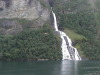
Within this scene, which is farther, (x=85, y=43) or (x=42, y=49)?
(x=85, y=43)

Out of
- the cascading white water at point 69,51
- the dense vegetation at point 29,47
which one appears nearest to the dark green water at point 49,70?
the dense vegetation at point 29,47

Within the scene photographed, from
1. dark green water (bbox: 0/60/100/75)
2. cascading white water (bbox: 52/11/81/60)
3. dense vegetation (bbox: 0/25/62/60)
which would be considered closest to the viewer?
dark green water (bbox: 0/60/100/75)

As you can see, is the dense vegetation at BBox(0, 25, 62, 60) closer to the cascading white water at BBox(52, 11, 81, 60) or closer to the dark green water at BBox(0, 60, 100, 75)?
the cascading white water at BBox(52, 11, 81, 60)

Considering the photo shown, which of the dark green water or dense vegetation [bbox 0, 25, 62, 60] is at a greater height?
dense vegetation [bbox 0, 25, 62, 60]

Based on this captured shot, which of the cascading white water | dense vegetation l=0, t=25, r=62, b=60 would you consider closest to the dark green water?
dense vegetation l=0, t=25, r=62, b=60

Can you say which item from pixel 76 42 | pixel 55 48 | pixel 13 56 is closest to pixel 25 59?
pixel 13 56

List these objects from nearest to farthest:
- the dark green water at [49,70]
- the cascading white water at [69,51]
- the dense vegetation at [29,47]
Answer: the dark green water at [49,70] < the dense vegetation at [29,47] < the cascading white water at [69,51]

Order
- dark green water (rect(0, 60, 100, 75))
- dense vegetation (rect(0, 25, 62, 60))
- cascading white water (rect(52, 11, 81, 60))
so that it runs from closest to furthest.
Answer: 1. dark green water (rect(0, 60, 100, 75))
2. dense vegetation (rect(0, 25, 62, 60))
3. cascading white water (rect(52, 11, 81, 60))

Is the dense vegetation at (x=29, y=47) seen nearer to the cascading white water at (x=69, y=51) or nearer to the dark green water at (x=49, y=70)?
the cascading white water at (x=69, y=51)

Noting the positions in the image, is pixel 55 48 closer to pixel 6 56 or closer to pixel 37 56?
pixel 37 56
